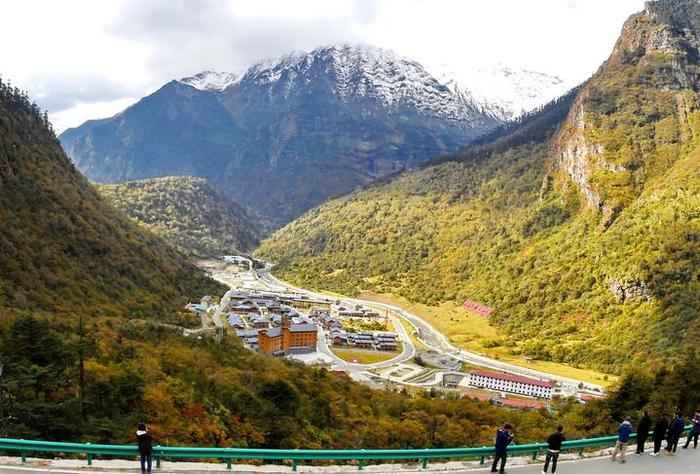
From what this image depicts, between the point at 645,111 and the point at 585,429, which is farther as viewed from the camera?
the point at 645,111

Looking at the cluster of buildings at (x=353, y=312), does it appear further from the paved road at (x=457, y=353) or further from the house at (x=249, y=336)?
the house at (x=249, y=336)

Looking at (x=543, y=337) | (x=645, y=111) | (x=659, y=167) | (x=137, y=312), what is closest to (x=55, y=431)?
(x=137, y=312)

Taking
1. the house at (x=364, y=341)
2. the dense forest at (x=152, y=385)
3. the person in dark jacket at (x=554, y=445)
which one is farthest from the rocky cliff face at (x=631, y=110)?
the person in dark jacket at (x=554, y=445)

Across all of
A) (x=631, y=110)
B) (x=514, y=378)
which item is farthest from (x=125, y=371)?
(x=631, y=110)

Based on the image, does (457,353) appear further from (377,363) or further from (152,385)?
(152,385)

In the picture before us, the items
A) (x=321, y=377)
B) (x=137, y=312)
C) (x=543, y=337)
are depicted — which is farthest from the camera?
(x=543, y=337)

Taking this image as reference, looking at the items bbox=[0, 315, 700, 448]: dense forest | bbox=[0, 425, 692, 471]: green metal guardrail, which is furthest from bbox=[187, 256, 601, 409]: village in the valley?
bbox=[0, 425, 692, 471]: green metal guardrail

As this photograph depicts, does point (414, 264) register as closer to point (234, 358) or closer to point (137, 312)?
point (137, 312)

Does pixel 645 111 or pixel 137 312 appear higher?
pixel 645 111
